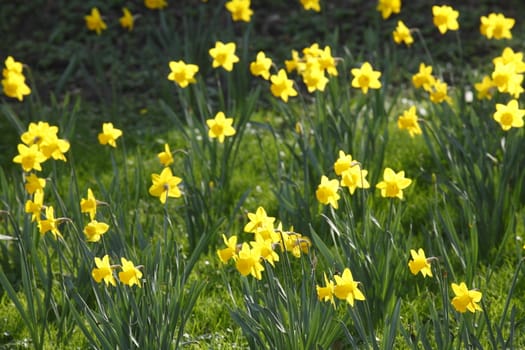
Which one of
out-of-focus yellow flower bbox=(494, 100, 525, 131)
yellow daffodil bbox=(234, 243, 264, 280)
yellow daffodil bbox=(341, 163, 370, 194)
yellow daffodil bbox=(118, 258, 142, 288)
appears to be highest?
out-of-focus yellow flower bbox=(494, 100, 525, 131)

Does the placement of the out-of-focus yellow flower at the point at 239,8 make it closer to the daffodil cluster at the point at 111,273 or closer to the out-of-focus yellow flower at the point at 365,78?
the out-of-focus yellow flower at the point at 365,78

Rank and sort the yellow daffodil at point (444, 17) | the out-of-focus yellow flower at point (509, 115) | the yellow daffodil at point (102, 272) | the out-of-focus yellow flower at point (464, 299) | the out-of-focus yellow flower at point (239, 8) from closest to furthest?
1. the out-of-focus yellow flower at point (464, 299)
2. the yellow daffodil at point (102, 272)
3. the out-of-focus yellow flower at point (509, 115)
4. the yellow daffodil at point (444, 17)
5. the out-of-focus yellow flower at point (239, 8)

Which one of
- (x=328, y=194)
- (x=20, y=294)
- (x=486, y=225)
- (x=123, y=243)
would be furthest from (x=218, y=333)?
(x=486, y=225)

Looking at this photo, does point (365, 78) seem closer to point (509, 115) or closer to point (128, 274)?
point (509, 115)

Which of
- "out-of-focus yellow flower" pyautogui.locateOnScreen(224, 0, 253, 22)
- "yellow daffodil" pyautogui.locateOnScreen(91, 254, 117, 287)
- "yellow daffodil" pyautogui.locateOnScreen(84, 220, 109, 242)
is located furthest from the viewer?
"out-of-focus yellow flower" pyautogui.locateOnScreen(224, 0, 253, 22)

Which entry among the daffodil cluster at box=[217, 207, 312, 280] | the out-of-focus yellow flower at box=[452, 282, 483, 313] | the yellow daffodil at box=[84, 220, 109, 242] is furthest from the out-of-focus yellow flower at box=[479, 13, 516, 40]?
the yellow daffodil at box=[84, 220, 109, 242]

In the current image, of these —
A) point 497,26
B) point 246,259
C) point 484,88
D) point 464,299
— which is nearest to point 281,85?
point 484,88

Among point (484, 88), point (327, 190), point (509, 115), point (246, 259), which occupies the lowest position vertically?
point (246, 259)

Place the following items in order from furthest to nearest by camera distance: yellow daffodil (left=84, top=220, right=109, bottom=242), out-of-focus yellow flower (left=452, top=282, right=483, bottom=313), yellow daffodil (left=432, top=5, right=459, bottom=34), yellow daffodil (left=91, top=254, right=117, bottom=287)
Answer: yellow daffodil (left=432, top=5, right=459, bottom=34), yellow daffodil (left=84, top=220, right=109, bottom=242), yellow daffodil (left=91, top=254, right=117, bottom=287), out-of-focus yellow flower (left=452, top=282, right=483, bottom=313)

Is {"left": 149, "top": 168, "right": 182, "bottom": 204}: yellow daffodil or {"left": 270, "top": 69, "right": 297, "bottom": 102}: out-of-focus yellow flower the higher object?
{"left": 270, "top": 69, "right": 297, "bottom": 102}: out-of-focus yellow flower

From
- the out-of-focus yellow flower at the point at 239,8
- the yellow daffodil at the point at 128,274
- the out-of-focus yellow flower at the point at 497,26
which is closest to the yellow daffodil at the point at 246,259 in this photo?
the yellow daffodil at the point at 128,274

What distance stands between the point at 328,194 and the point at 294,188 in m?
0.66

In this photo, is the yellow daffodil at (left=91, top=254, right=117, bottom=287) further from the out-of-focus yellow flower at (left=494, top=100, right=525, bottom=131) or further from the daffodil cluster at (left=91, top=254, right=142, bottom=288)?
the out-of-focus yellow flower at (left=494, top=100, right=525, bottom=131)

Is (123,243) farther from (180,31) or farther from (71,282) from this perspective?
(180,31)
